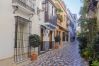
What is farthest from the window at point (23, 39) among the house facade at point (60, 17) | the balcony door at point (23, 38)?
the house facade at point (60, 17)

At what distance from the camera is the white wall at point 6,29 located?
11.5 metres

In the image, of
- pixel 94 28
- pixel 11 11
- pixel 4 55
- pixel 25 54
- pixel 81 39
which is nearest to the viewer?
pixel 4 55

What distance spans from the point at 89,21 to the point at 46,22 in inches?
290

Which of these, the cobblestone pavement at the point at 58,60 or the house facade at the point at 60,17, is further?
the house facade at the point at 60,17

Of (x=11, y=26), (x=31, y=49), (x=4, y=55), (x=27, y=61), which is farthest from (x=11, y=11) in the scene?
(x=31, y=49)

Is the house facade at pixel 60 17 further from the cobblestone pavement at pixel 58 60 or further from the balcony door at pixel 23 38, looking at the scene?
the balcony door at pixel 23 38

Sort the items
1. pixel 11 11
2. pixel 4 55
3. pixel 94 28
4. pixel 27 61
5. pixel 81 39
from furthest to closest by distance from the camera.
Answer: pixel 81 39 → pixel 94 28 → pixel 27 61 → pixel 11 11 → pixel 4 55

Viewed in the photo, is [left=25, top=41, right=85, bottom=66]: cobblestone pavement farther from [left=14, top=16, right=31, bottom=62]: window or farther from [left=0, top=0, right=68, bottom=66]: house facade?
[left=0, top=0, right=68, bottom=66]: house facade

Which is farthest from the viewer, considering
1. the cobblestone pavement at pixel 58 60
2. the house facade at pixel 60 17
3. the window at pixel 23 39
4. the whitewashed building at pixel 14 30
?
the house facade at pixel 60 17

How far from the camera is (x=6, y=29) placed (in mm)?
12117

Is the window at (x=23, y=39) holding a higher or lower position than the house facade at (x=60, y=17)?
lower

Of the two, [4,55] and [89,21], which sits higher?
[89,21]

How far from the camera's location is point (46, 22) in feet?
79.5

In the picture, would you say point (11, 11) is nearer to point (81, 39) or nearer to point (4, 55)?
point (4, 55)
